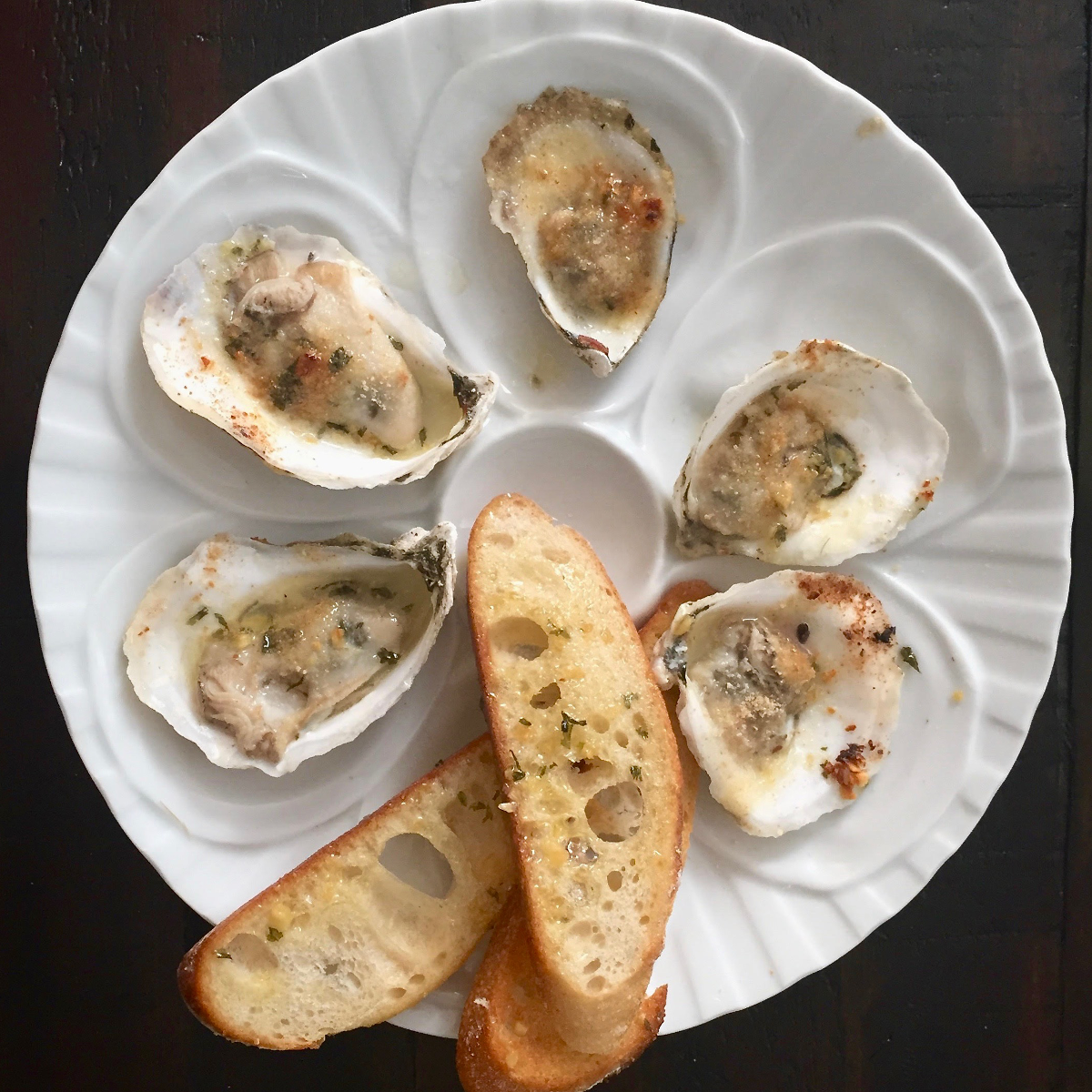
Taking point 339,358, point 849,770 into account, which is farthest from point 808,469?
point 339,358

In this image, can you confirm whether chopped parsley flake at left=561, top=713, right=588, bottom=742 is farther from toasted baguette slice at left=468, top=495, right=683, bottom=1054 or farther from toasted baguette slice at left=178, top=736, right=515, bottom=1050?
toasted baguette slice at left=178, top=736, right=515, bottom=1050

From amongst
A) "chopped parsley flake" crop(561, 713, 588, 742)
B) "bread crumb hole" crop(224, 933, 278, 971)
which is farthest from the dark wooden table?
"chopped parsley flake" crop(561, 713, 588, 742)

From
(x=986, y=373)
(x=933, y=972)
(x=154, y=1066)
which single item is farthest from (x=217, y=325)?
(x=933, y=972)

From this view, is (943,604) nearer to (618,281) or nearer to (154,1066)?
(618,281)

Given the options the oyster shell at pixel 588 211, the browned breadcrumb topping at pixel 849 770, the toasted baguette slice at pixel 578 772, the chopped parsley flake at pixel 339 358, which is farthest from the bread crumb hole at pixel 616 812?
the chopped parsley flake at pixel 339 358

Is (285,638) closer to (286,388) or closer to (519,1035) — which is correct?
(286,388)

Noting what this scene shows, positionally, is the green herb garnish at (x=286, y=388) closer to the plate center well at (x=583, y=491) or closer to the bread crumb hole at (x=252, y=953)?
the plate center well at (x=583, y=491)
